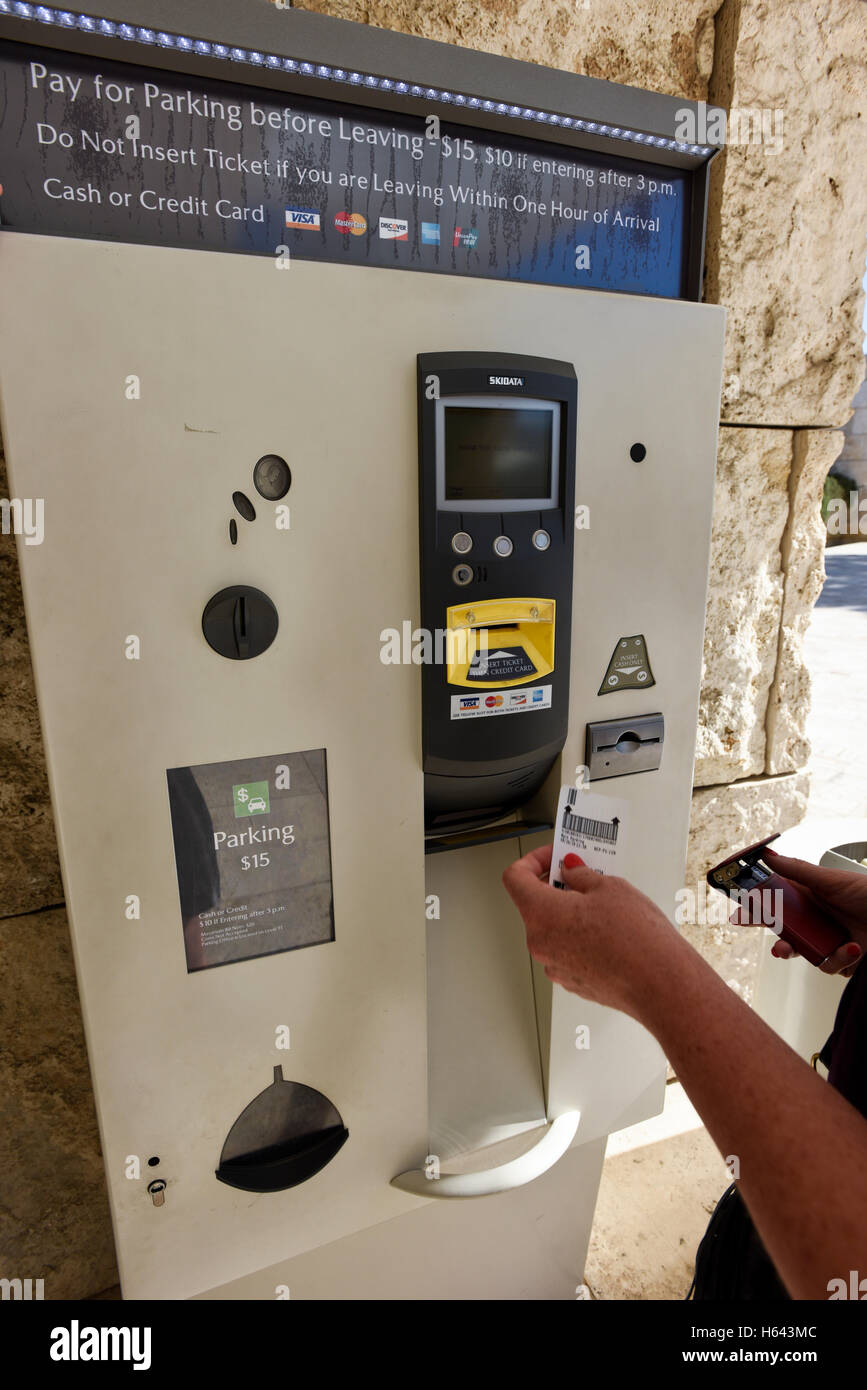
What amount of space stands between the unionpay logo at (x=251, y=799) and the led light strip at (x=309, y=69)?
87 cm

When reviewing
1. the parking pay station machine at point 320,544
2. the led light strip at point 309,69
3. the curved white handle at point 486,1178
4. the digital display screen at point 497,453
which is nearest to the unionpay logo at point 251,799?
the parking pay station machine at point 320,544

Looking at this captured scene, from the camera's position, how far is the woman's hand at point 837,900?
1140 mm

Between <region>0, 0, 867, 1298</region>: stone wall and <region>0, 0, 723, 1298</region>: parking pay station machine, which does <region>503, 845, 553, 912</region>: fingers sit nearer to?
<region>0, 0, 723, 1298</region>: parking pay station machine

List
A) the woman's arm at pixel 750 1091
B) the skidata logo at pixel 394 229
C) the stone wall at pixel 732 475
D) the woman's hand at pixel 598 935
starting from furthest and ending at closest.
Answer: the stone wall at pixel 732 475 → the skidata logo at pixel 394 229 → the woman's hand at pixel 598 935 → the woman's arm at pixel 750 1091

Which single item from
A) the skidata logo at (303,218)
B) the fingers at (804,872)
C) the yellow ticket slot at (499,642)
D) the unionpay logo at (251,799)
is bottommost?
the fingers at (804,872)

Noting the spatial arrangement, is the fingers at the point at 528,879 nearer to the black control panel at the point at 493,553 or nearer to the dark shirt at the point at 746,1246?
the black control panel at the point at 493,553

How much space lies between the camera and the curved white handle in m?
1.17

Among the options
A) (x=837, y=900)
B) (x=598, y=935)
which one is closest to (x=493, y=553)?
(x=598, y=935)

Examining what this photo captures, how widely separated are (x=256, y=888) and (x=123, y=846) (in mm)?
179

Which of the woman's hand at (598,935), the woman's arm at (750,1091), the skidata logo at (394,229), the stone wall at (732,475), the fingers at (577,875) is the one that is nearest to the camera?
the woman's arm at (750,1091)

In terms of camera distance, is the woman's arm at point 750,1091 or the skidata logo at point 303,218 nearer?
the woman's arm at point 750,1091

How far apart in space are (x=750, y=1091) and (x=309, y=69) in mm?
1222

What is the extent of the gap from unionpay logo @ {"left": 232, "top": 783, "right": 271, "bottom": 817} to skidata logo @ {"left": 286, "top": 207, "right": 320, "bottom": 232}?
729 millimetres
